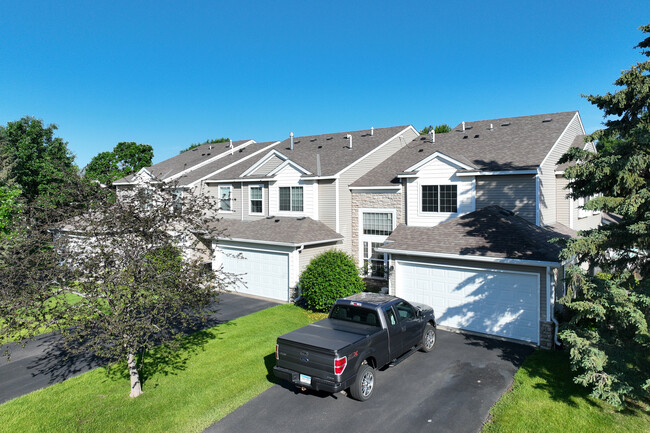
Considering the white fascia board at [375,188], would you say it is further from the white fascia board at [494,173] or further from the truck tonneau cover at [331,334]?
the truck tonneau cover at [331,334]

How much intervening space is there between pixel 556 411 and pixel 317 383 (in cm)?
496

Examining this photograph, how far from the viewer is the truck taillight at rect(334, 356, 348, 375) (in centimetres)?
780

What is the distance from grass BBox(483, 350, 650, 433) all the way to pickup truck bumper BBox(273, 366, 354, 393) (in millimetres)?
2825

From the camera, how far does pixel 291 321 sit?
14977 mm

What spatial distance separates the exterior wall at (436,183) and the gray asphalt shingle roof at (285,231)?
13.5ft

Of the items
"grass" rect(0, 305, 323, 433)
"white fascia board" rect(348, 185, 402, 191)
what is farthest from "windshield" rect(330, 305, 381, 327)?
"white fascia board" rect(348, 185, 402, 191)

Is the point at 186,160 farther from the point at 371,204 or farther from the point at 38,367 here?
the point at 38,367

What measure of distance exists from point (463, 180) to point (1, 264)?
50.4 feet

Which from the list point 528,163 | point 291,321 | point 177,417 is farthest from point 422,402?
point 528,163

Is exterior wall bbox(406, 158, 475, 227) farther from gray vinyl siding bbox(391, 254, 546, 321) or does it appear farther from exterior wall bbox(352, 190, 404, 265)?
gray vinyl siding bbox(391, 254, 546, 321)

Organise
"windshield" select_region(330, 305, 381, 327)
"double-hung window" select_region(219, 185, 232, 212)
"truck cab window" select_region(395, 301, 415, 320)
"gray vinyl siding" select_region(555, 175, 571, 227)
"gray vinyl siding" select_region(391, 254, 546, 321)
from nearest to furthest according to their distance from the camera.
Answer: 1. "windshield" select_region(330, 305, 381, 327)
2. "truck cab window" select_region(395, 301, 415, 320)
3. "gray vinyl siding" select_region(391, 254, 546, 321)
4. "gray vinyl siding" select_region(555, 175, 571, 227)
5. "double-hung window" select_region(219, 185, 232, 212)

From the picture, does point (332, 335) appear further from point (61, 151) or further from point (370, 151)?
point (61, 151)

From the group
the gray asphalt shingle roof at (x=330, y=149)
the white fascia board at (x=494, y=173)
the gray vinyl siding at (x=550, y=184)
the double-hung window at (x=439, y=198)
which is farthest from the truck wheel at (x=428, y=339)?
the gray asphalt shingle roof at (x=330, y=149)

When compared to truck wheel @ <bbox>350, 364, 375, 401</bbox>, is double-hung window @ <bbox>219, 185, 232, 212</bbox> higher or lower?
higher
